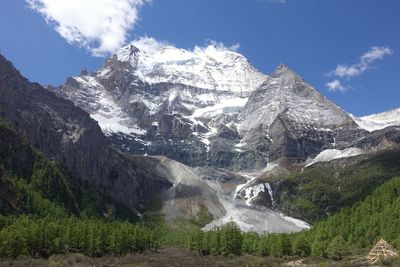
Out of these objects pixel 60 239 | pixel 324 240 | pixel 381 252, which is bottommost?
pixel 381 252

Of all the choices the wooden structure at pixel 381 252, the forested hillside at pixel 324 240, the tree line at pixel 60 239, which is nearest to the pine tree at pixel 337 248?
the forested hillside at pixel 324 240

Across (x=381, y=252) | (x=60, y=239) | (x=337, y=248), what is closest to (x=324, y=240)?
(x=337, y=248)

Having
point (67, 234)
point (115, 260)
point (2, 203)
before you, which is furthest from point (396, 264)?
point (2, 203)


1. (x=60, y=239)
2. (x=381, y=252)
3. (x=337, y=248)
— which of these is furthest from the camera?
(x=60, y=239)

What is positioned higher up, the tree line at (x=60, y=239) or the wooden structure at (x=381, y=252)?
the tree line at (x=60, y=239)

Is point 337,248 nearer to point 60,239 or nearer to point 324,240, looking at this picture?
point 324,240

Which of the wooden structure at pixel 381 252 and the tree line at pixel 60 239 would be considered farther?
the tree line at pixel 60 239

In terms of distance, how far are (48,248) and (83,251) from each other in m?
13.6

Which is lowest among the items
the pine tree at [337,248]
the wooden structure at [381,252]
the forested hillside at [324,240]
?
the wooden structure at [381,252]

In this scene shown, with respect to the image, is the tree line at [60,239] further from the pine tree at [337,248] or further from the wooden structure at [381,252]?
the wooden structure at [381,252]

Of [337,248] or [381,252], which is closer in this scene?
[381,252]

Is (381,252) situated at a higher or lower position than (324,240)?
lower

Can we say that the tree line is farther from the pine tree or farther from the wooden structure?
the wooden structure

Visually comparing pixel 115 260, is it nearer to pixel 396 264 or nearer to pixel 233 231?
pixel 233 231
